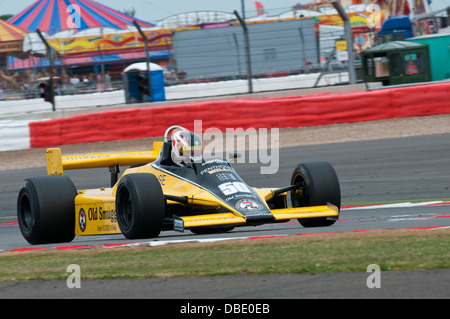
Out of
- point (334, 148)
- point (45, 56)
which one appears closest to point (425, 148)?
point (334, 148)

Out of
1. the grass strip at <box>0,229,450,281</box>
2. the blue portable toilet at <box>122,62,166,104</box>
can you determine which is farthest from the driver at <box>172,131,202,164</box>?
the blue portable toilet at <box>122,62,166,104</box>

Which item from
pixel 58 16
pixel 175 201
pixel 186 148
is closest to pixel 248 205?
pixel 175 201

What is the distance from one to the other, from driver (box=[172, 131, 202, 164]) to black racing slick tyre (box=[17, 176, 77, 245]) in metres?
1.17

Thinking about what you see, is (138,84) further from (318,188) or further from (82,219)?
(318,188)

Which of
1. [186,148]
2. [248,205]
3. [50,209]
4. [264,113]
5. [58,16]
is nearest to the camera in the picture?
[248,205]

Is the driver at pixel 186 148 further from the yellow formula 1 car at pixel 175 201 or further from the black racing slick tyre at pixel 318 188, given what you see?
the black racing slick tyre at pixel 318 188

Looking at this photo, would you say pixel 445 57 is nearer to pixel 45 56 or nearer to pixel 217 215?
pixel 45 56

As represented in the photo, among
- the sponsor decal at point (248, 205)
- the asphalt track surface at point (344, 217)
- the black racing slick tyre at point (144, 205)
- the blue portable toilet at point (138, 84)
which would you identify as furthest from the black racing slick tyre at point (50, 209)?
the blue portable toilet at point (138, 84)

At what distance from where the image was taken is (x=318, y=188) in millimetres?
7711

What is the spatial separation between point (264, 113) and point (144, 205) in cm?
1006

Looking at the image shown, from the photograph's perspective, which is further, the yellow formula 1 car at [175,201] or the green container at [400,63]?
the green container at [400,63]

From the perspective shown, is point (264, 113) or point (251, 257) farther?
point (264, 113)

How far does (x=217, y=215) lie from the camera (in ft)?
23.6

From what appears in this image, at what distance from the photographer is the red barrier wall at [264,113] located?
55.0 feet
